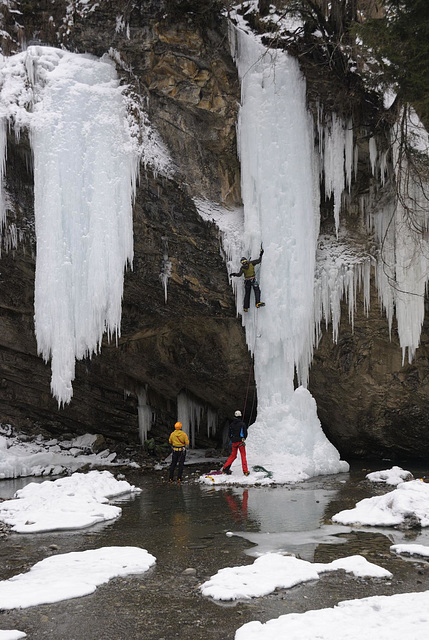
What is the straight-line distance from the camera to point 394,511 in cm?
750

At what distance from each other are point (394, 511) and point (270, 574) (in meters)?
2.91

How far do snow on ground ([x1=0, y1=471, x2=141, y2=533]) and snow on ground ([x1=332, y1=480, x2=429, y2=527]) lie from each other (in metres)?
3.29

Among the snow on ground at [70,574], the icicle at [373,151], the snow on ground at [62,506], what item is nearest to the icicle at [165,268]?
the icicle at [373,151]

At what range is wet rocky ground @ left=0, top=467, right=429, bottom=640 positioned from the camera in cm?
428

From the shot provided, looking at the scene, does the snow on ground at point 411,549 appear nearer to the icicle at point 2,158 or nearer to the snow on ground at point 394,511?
the snow on ground at point 394,511

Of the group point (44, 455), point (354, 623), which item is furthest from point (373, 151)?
point (44, 455)

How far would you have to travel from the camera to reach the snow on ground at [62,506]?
791 centimetres

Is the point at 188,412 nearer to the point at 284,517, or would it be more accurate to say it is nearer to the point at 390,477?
the point at 390,477

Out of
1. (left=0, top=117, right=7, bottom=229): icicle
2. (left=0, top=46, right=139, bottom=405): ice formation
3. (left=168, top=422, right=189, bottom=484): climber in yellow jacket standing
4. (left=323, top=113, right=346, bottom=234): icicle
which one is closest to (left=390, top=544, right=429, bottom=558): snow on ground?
(left=168, top=422, right=189, bottom=484): climber in yellow jacket standing

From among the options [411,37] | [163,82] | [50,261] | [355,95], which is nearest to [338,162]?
[355,95]

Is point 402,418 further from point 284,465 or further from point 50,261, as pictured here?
point 50,261

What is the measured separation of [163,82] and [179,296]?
5025mm

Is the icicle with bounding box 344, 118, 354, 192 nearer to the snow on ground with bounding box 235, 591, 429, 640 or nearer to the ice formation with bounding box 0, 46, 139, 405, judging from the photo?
the ice formation with bounding box 0, 46, 139, 405

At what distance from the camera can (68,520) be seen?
7.99 metres
